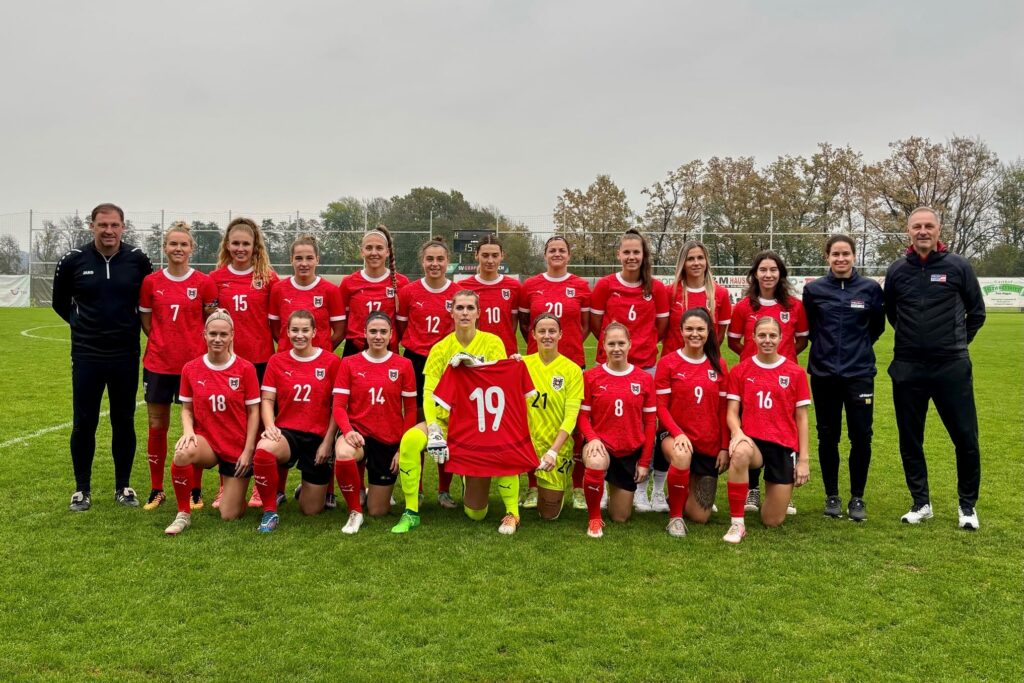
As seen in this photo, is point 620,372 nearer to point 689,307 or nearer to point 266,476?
point 689,307

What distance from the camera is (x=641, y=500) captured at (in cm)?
500

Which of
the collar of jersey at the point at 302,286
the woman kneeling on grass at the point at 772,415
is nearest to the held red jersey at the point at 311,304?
the collar of jersey at the point at 302,286

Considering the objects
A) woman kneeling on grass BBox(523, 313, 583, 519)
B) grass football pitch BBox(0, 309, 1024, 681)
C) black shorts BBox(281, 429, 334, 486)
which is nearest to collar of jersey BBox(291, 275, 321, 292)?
black shorts BBox(281, 429, 334, 486)

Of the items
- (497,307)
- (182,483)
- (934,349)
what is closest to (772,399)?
(934,349)

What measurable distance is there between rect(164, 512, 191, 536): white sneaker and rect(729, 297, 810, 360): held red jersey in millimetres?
3699

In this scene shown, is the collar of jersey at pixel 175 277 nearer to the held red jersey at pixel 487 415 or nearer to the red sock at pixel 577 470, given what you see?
the held red jersey at pixel 487 415

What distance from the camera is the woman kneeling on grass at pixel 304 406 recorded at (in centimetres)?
457

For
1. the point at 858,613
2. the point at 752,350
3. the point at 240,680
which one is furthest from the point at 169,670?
the point at 752,350

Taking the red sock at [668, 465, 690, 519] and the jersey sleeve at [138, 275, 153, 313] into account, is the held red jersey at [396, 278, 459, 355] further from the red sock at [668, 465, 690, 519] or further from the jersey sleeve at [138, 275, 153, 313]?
the red sock at [668, 465, 690, 519]

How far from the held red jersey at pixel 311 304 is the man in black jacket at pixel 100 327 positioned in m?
0.89

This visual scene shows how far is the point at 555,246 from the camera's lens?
5.33 metres

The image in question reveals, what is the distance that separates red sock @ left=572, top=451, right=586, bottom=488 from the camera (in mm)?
4988

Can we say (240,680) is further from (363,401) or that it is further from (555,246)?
(555,246)

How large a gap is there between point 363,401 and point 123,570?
161cm
